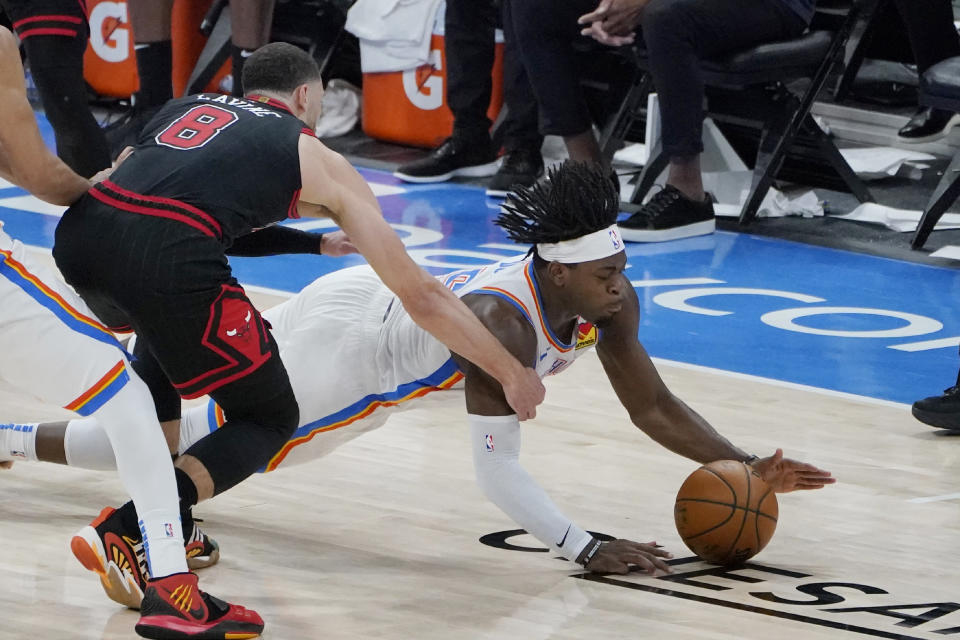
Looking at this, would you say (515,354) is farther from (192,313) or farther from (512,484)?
(192,313)

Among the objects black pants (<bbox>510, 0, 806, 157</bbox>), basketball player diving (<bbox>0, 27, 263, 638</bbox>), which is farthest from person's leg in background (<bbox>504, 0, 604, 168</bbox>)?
basketball player diving (<bbox>0, 27, 263, 638</bbox>)

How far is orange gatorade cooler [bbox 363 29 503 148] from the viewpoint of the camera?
8.66 m

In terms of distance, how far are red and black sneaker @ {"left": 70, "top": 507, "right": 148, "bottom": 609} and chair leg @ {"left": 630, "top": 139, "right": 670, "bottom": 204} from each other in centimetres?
487

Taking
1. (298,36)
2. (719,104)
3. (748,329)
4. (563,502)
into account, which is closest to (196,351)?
(563,502)

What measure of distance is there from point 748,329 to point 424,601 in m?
2.79

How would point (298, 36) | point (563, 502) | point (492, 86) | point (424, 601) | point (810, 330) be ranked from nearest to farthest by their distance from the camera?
point (424, 601) → point (563, 502) → point (810, 330) → point (492, 86) → point (298, 36)

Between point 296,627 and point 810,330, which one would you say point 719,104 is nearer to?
point 810,330

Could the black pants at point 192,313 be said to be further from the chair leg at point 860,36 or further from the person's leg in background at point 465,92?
the person's leg in background at point 465,92

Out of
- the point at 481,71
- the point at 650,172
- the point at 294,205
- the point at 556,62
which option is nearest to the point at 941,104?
the point at 650,172

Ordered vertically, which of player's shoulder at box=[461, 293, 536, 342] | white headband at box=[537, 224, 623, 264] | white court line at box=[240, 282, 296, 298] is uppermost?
white headband at box=[537, 224, 623, 264]

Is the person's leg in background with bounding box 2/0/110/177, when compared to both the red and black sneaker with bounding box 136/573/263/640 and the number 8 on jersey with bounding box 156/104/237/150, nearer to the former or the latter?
the number 8 on jersey with bounding box 156/104/237/150

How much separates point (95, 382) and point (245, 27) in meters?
5.70

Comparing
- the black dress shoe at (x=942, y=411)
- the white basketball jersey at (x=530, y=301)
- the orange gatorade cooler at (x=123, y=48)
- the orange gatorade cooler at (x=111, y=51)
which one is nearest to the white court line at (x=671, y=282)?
the black dress shoe at (x=942, y=411)

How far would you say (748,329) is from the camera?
5.82m
